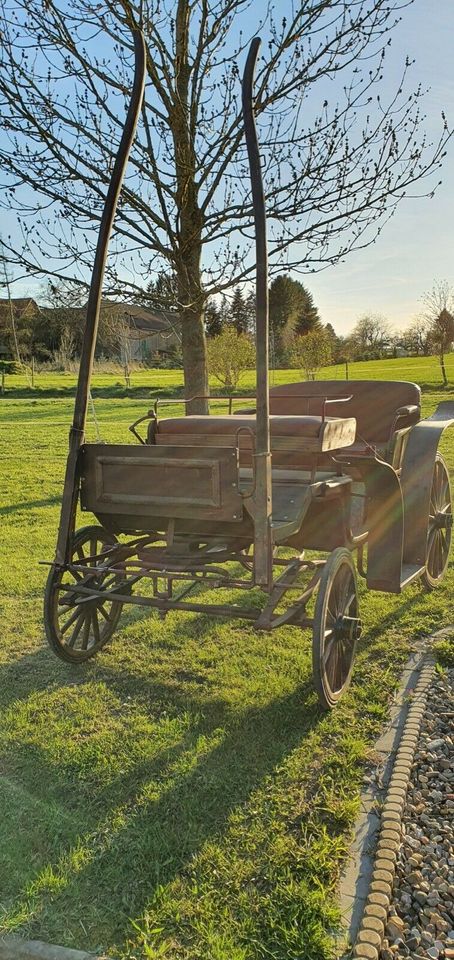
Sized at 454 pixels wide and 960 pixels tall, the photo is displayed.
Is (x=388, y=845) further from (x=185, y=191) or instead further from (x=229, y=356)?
(x=229, y=356)

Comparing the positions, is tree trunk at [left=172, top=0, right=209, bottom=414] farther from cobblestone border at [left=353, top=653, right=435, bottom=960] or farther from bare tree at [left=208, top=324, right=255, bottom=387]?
bare tree at [left=208, top=324, right=255, bottom=387]

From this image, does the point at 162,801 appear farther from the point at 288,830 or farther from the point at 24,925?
the point at 24,925

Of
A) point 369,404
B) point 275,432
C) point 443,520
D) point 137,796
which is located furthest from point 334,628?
point 369,404

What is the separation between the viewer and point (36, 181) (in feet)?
22.1

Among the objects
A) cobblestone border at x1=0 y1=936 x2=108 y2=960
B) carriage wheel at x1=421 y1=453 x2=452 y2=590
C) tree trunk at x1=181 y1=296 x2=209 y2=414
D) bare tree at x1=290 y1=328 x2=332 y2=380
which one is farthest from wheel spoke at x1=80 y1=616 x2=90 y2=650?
bare tree at x1=290 y1=328 x2=332 y2=380

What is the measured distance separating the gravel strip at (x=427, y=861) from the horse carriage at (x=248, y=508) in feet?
1.94

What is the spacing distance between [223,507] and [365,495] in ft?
5.15

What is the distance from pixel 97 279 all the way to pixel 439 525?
351 centimetres

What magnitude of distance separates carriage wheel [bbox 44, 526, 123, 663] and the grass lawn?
6.1 inches

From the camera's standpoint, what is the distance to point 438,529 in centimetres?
569

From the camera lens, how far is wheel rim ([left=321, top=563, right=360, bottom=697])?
12.0ft

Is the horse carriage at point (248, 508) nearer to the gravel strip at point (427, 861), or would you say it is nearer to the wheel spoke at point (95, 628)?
the wheel spoke at point (95, 628)

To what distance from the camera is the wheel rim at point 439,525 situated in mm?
5555

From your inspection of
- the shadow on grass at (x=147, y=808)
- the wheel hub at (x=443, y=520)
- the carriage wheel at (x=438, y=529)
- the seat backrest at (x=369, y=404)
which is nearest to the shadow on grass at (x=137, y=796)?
the shadow on grass at (x=147, y=808)
